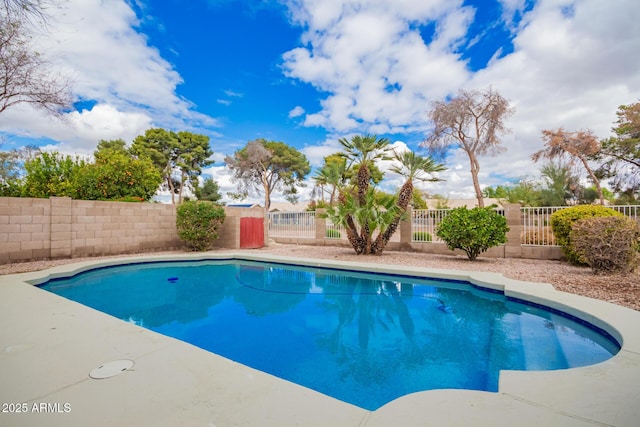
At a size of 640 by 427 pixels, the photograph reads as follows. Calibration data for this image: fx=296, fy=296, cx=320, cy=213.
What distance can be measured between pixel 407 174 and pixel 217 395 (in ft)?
31.5

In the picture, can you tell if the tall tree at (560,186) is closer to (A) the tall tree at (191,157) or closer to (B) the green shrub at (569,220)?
(B) the green shrub at (569,220)

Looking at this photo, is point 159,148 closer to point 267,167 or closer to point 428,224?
point 267,167

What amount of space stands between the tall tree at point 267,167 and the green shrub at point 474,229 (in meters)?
24.7

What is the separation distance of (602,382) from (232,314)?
484 centimetres

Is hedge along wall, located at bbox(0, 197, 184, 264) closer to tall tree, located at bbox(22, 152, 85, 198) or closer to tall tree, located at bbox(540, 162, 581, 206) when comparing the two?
tall tree, located at bbox(22, 152, 85, 198)

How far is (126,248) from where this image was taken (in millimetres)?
11102

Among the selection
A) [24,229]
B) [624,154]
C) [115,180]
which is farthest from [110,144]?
[624,154]

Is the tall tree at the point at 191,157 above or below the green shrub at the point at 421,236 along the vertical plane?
above

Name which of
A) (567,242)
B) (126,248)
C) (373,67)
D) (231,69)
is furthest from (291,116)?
(567,242)

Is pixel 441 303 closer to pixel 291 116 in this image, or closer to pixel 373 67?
pixel 373 67

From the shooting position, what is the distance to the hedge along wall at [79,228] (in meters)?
8.53

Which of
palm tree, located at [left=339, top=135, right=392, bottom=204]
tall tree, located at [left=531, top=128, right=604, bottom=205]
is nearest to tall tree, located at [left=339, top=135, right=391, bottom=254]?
palm tree, located at [left=339, top=135, right=392, bottom=204]

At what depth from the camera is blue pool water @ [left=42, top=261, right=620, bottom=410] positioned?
3143 millimetres

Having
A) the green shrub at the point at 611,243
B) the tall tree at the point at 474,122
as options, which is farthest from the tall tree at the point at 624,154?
the green shrub at the point at 611,243
